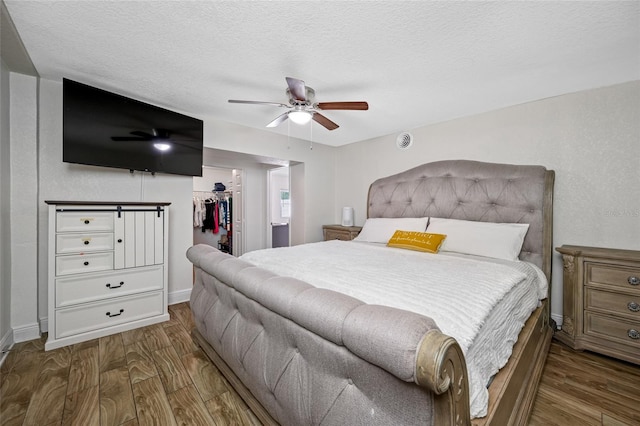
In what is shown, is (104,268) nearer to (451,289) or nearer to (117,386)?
(117,386)

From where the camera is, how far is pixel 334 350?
91cm

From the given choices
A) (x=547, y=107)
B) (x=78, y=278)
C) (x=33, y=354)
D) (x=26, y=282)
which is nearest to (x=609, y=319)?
(x=547, y=107)

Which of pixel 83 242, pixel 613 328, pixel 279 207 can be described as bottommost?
pixel 613 328

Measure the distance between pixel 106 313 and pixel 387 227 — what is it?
9.38 feet

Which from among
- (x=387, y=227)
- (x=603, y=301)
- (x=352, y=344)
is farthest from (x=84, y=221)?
(x=603, y=301)

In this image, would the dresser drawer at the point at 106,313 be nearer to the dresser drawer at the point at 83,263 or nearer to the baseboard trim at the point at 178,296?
the dresser drawer at the point at 83,263

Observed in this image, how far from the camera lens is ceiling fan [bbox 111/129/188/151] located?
8.09 ft

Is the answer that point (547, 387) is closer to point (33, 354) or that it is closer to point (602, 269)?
point (602, 269)

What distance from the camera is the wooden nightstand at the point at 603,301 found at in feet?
6.07

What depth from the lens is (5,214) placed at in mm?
2039

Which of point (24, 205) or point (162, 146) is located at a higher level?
point (162, 146)

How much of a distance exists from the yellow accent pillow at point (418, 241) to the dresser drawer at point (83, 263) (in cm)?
263

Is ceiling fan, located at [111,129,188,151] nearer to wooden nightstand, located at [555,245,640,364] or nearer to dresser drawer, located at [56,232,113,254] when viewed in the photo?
dresser drawer, located at [56,232,113,254]

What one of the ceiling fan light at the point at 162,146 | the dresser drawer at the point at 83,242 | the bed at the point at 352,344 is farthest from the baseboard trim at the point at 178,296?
the ceiling fan light at the point at 162,146
